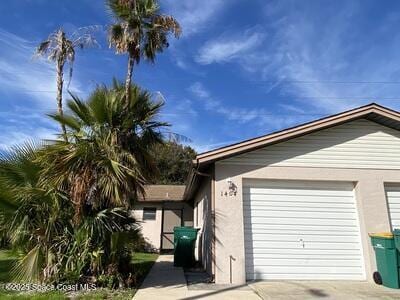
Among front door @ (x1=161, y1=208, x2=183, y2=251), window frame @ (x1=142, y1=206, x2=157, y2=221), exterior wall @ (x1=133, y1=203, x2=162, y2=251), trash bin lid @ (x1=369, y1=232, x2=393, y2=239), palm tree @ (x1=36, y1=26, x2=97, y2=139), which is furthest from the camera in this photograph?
window frame @ (x1=142, y1=206, x2=157, y2=221)

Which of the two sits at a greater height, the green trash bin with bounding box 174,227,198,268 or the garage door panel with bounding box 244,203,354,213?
the garage door panel with bounding box 244,203,354,213

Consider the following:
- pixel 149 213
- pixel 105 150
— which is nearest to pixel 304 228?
pixel 105 150

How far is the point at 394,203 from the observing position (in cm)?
1034

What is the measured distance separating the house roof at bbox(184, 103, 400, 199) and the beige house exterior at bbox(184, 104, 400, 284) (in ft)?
0.10

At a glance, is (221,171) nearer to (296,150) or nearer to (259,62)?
(296,150)

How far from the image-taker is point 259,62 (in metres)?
15.9

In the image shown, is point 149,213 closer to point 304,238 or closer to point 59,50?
point 59,50

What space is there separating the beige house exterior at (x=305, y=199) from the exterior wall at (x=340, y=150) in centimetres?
3

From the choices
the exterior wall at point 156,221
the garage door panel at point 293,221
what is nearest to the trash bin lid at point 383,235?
the garage door panel at point 293,221

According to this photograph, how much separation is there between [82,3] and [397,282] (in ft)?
40.1

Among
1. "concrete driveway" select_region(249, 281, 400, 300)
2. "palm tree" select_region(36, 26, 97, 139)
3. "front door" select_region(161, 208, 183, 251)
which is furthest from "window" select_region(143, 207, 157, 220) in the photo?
"concrete driveway" select_region(249, 281, 400, 300)

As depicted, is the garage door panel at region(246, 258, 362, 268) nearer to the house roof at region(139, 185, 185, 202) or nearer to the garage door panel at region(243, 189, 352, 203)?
the garage door panel at region(243, 189, 352, 203)

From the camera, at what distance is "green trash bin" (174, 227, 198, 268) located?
13133 millimetres

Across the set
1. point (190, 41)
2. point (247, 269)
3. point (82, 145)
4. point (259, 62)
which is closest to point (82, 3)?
point (190, 41)
